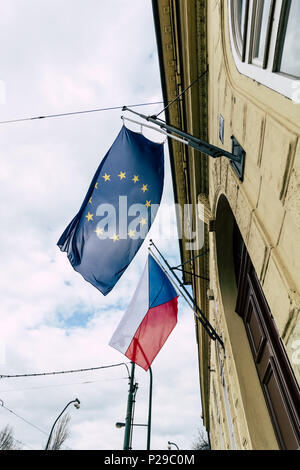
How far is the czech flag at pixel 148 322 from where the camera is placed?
241 inches

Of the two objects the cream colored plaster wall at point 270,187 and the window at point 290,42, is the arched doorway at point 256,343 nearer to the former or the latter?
the cream colored plaster wall at point 270,187

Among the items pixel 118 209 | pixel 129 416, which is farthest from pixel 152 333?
pixel 129 416

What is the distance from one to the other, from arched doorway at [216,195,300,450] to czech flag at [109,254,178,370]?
1348 millimetres

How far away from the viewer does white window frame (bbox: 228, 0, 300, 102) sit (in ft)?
7.23

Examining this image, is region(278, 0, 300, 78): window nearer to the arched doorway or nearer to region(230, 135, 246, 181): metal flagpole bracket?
region(230, 135, 246, 181): metal flagpole bracket

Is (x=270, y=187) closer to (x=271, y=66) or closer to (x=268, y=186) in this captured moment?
(x=268, y=186)

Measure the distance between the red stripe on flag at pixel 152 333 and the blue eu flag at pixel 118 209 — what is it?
1.68 meters

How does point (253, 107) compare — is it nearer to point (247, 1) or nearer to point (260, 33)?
point (260, 33)

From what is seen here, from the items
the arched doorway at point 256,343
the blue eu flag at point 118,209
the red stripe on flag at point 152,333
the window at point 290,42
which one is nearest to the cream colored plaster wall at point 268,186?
the window at point 290,42

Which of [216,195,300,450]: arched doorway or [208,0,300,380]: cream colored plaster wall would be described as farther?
[216,195,300,450]: arched doorway

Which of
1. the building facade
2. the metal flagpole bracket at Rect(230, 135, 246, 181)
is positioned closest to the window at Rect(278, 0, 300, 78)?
the building facade

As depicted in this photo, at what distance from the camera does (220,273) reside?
6531mm

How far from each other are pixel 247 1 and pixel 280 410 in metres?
5.42

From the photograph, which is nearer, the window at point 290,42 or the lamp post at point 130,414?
the window at point 290,42
